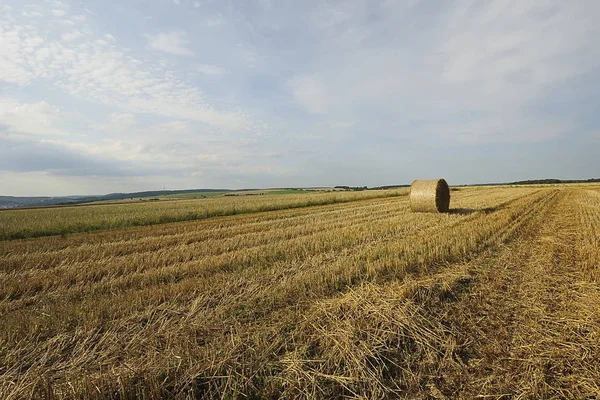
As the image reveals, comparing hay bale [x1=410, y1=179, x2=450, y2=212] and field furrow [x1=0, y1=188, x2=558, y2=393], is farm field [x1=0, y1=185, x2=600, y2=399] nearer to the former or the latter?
field furrow [x1=0, y1=188, x2=558, y2=393]

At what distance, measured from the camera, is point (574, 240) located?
8516 mm

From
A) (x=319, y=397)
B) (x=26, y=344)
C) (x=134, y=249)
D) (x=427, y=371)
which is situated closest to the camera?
(x=319, y=397)

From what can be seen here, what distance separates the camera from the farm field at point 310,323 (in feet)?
9.18

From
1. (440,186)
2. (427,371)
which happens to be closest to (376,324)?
(427,371)

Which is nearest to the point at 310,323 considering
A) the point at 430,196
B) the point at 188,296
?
the point at 188,296

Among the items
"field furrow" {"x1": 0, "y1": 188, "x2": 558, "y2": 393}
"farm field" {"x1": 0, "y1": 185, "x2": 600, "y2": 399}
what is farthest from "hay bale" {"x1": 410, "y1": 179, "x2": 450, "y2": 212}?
"farm field" {"x1": 0, "y1": 185, "x2": 600, "y2": 399}

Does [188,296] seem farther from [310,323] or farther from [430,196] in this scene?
[430,196]

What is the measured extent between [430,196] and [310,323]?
43.9 feet

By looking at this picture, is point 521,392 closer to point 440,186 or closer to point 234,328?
point 234,328

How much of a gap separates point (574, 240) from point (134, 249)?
1329 centimetres

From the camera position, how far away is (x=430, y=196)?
15227mm

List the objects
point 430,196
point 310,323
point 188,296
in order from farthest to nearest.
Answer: point 430,196 < point 188,296 < point 310,323

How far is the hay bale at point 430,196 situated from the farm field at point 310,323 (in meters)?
7.37

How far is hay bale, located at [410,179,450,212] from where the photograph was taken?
15.2m
